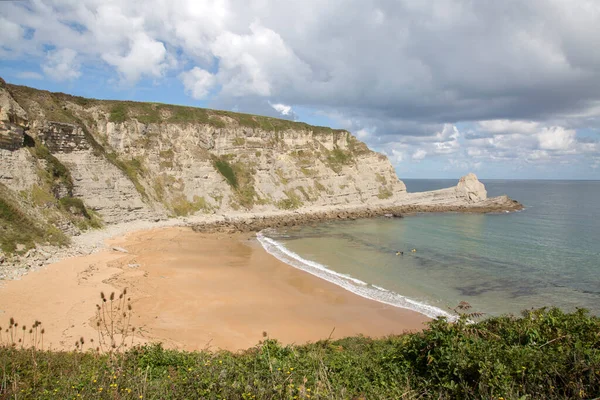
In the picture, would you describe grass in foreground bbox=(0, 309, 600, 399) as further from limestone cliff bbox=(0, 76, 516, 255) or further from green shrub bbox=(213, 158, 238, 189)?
green shrub bbox=(213, 158, 238, 189)

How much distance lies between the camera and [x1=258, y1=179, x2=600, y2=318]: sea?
22172 mm

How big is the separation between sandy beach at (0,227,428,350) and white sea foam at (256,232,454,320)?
755 millimetres

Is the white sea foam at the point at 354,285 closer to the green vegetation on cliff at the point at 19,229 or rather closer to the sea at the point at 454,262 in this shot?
the sea at the point at 454,262

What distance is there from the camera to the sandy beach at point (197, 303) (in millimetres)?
15812

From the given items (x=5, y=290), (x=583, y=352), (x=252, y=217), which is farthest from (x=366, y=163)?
(x=583, y=352)

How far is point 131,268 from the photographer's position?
85.7ft

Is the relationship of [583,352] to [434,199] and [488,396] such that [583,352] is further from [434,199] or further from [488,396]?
[434,199]

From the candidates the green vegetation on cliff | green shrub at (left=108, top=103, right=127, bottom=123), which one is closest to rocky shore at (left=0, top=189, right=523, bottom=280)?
the green vegetation on cliff

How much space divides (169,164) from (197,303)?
4095 cm

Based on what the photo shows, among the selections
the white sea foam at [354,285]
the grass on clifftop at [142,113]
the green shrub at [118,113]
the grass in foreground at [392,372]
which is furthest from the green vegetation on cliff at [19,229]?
→ the green shrub at [118,113]

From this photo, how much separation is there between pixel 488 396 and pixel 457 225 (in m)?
55.2

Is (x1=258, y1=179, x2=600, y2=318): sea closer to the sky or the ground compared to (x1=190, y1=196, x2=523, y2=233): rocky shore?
closer to the ground

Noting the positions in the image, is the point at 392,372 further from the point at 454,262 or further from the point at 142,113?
the point at 142,113

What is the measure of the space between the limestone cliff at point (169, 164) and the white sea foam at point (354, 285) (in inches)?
812
